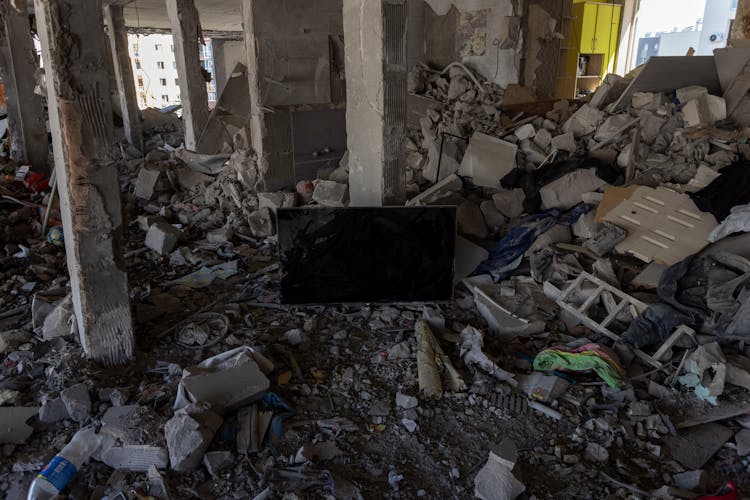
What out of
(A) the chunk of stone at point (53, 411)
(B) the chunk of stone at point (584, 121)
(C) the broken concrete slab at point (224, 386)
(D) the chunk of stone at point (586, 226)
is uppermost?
(B) the chunk of stone at point (584, 121)

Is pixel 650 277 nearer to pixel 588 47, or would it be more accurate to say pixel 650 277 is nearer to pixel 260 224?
pixel 260 224

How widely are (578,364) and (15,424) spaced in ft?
13.1

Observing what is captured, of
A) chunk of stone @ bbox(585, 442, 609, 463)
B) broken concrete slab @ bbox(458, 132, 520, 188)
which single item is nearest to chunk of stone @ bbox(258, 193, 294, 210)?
broken concrete slab @ bbox(458, 132, 520, 188)

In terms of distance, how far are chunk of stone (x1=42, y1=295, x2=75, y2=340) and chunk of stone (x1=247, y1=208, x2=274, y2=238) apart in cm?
296

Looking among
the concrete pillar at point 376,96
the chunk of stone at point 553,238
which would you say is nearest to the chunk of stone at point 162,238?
the concrete pillar at point 376,96

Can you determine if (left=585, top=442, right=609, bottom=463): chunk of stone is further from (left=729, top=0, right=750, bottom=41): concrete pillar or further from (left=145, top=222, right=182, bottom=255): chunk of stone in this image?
(left=729, top=0, right=750, bottom=41): concrete pillar

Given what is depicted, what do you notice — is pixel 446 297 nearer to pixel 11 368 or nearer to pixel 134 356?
pixel 134 356

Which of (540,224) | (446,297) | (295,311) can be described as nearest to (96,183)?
(295,311)

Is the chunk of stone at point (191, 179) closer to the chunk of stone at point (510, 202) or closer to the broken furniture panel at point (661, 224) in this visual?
the chunk of stone at point (510, 202)

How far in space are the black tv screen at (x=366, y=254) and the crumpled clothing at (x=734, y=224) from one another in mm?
2356

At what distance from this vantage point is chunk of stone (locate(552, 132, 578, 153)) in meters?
6.84

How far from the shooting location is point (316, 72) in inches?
327

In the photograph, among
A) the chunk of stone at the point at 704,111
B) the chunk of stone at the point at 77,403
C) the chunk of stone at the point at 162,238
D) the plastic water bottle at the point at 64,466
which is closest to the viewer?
the plastic water bottle at the point at 64,466

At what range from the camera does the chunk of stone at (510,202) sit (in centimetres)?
632
